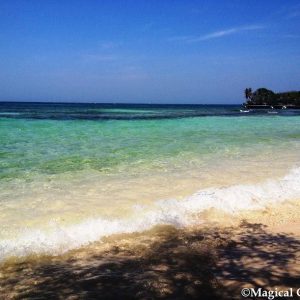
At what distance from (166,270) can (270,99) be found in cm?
11568

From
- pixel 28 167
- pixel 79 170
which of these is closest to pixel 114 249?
pixel 79 170

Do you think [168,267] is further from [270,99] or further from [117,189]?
[270,99]

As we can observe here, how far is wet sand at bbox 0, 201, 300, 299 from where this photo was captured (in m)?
4.07

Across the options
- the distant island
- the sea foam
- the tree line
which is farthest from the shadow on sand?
the tree line

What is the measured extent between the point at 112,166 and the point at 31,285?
7213 millimetres

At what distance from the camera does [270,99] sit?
112562 mm

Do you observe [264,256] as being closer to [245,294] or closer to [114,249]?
[245,294]

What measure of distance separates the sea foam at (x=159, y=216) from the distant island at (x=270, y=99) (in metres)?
104

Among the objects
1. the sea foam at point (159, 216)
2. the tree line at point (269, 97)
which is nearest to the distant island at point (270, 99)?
the tree line at point (269, 97)

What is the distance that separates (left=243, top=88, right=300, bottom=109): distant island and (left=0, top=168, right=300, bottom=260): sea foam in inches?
4092

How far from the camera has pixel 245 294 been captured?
12.9 ft

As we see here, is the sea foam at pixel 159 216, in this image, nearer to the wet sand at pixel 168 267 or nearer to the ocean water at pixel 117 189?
the ocean water at pixel 117 189

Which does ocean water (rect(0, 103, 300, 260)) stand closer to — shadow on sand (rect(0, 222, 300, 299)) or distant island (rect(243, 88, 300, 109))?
shadow on sand (rect(0, 222, 300, 299))

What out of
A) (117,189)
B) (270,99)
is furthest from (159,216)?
(270,99)
